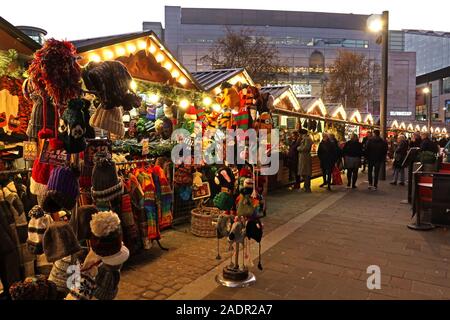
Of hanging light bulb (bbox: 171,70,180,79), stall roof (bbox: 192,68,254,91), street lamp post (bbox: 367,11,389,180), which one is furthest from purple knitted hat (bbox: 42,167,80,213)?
street lamp post (bbox: 367,11,389,180)

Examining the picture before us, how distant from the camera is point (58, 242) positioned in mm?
2965

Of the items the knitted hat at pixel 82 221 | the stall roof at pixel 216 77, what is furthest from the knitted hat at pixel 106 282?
the stall roof at pixel 216 77

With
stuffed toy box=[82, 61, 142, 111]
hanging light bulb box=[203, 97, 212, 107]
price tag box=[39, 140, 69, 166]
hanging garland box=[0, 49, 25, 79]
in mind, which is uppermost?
hanging garland box=[0, 49, 25, 79]

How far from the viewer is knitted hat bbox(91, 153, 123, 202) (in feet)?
12.8

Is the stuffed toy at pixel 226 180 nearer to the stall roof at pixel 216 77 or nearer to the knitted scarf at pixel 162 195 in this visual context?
the knitted scarf at pixel 162 195

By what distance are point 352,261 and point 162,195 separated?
2951 millimetres

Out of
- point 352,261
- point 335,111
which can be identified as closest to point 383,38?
point 335,111

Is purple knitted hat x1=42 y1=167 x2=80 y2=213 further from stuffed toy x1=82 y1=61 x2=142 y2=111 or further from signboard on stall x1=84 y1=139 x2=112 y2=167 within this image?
signboard on stall x1=84 y1=139 x2=112 y2=167

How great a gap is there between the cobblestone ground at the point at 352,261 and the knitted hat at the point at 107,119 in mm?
2099

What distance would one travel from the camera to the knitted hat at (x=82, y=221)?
3.36m

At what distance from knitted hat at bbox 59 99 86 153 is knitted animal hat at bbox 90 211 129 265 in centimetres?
75

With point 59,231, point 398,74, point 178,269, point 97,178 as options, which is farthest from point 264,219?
point 398,74

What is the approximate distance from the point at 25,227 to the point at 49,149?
118 cm
